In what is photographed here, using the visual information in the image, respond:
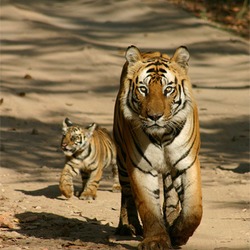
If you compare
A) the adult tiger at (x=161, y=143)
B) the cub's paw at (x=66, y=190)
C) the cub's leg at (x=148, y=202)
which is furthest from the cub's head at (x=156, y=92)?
the cub's paw at (x=66, y=190)

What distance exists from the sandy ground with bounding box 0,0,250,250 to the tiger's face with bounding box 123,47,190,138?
1.09 metres

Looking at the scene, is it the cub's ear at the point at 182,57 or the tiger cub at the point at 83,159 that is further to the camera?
the tiger cub at the point at 83,159

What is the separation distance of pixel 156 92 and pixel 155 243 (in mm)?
1107

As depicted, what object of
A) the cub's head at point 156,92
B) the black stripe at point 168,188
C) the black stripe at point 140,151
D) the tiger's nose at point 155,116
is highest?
the cub's head at point 156,92

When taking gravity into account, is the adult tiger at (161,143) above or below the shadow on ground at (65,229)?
above

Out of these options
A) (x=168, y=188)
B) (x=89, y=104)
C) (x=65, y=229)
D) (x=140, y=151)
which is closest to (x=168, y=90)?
(x=140, y=151)

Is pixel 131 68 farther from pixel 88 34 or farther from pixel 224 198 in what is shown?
pixel 88 34

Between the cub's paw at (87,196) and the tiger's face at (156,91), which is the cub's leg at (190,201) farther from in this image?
the cub's paw at (87,196)

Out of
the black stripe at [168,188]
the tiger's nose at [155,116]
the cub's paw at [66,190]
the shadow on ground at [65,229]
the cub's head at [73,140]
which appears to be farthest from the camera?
the cub's head at [73,140]

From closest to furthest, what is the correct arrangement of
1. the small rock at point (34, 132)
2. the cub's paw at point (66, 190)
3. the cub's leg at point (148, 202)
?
the cub's leg at point (148, 202) < the cub's paw at point (66, 190) < the small rock at point (34, 132)

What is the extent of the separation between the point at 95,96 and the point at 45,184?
6697 millimetres

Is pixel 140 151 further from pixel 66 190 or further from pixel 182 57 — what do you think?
pixel 66 190

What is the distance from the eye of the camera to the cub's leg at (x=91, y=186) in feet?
33.5

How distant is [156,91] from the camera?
688 centimetres
